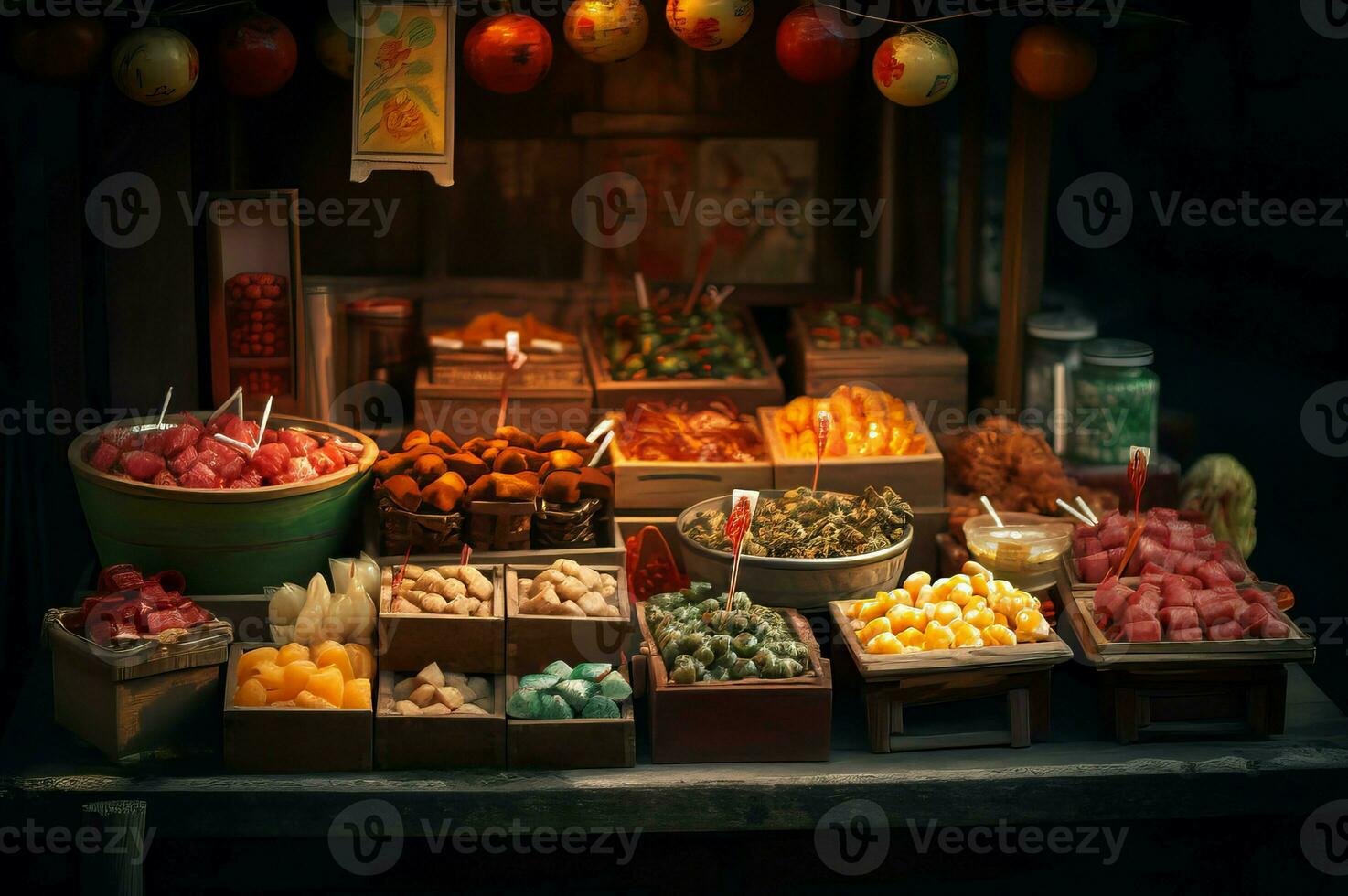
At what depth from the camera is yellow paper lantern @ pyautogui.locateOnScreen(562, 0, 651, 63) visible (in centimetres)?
532

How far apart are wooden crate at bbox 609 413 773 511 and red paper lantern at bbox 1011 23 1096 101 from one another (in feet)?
5.78

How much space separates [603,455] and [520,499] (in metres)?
0.72

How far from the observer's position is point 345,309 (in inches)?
248

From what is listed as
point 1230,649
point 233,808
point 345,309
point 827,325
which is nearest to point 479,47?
point 345,309

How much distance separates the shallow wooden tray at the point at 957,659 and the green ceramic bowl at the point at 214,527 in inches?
72.5

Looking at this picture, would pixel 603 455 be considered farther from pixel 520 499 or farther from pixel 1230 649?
pixel 1230 649

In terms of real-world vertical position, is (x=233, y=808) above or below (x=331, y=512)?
below

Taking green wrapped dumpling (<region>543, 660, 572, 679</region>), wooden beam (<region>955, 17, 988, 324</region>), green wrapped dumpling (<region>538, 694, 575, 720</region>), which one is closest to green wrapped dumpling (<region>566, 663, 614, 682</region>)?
green wrapped dumpling (<region>543, 660, 572, 679</region>)

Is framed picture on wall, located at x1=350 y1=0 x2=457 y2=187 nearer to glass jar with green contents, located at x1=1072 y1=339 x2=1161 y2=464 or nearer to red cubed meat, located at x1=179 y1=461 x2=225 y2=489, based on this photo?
red cubed meat, located at x1=179 y1=461 x2=225 y2=489

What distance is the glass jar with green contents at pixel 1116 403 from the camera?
607cm

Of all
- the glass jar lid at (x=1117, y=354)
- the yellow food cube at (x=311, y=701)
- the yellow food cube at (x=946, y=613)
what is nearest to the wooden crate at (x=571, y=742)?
the yellow food cube at (x=311, y=701)

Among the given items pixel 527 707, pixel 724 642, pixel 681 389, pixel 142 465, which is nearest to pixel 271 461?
pixel 142 465

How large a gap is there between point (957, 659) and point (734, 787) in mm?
784

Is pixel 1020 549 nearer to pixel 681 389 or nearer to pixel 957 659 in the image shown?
pixel 957 659
